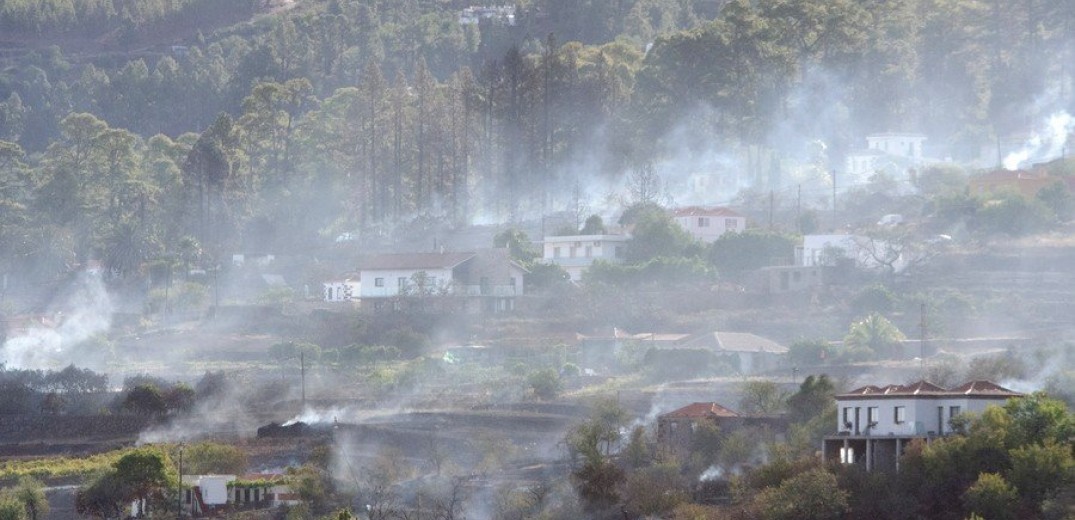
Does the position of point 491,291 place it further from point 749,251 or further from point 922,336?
point 922,336

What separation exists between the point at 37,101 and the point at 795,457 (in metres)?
106

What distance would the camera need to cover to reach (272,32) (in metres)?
158

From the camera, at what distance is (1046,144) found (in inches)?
4422

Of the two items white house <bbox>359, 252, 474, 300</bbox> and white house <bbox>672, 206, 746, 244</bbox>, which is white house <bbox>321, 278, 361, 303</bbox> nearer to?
white house <bbox>359, 252, 474, 300</bbox>

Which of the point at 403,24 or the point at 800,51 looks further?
the point at 403,24

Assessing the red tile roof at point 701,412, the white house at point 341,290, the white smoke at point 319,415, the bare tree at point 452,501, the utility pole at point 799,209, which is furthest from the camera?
the white house at point 341,290

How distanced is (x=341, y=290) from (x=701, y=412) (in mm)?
34471

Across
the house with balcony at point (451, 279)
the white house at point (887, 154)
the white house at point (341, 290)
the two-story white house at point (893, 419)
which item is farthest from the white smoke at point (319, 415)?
the white house at point (887, 154)

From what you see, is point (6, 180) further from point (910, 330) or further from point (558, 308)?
point (910, 330)

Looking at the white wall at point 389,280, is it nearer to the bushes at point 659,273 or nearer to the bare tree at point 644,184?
the bushes at point 659,273

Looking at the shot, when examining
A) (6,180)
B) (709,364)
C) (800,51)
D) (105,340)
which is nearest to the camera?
(709,364)

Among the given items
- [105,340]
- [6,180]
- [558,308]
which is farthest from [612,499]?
[6,180]

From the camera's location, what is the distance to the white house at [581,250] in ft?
334

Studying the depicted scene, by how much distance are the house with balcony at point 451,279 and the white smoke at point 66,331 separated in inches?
443
